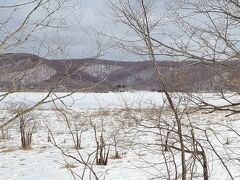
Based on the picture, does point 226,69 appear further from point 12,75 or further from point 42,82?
point 12,75

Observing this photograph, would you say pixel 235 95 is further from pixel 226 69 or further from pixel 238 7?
pixel 238 7

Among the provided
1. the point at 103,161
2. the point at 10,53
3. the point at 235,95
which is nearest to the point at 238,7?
the point at 235,95

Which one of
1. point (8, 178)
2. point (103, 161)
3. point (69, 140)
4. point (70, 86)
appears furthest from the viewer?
point (69, 140)

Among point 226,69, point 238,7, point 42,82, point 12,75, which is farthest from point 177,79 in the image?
point 12,75

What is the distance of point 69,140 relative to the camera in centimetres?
1215

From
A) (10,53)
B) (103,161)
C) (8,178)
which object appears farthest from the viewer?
(103,161)

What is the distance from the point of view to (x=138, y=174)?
745cm

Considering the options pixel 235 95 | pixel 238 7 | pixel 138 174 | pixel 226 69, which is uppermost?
pixel 238 7

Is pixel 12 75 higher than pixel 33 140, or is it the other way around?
pixel 12 75

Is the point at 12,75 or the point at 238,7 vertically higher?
the point at 238,7

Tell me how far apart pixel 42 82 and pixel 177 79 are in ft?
4.48

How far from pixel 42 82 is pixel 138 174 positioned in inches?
157

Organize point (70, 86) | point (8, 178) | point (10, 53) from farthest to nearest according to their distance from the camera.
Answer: point (8, 178) → point (70, 86) → point (10, 53)

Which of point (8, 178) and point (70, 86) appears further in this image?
point (8, 178)
